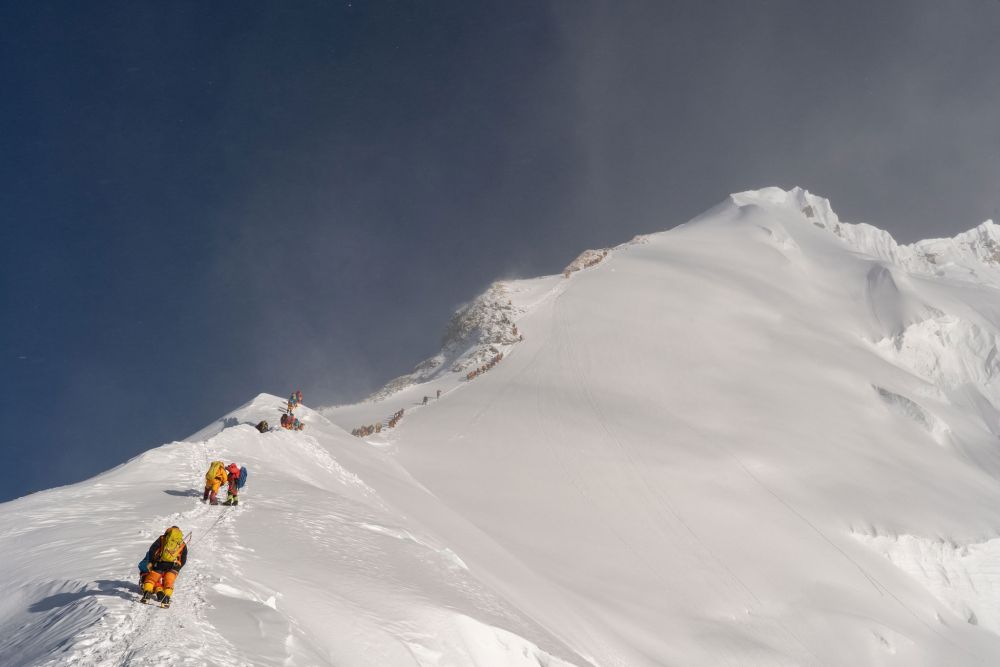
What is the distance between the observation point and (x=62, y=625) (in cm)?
600

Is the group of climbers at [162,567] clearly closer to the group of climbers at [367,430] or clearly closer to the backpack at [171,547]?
the backpack at [171,547]

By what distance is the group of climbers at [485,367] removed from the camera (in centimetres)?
4009

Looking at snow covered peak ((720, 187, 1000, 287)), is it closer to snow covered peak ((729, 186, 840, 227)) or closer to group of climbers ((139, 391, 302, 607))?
snow covered peak ((729, 186, 840, 227))

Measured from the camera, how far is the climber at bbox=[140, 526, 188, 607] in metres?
6.60

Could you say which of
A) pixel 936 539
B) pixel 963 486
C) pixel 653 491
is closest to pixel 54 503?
pixel 653 491

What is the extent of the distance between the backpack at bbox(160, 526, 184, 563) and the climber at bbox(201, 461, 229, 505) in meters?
4.49

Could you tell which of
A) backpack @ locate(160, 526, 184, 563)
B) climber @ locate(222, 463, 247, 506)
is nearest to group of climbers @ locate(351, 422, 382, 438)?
climber @ locate(222, 463, 247, 506)

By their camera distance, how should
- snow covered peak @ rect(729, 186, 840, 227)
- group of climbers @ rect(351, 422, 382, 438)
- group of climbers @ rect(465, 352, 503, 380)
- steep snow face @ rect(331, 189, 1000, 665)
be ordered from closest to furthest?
steep snow face @ rect(331, 189, 1000, 665) < group of climbers @ rect(351, 422, 382, 438) < group of climbers @ rect(465, 352, 503, 380) < snow covered peak @ rect(729, 186, 840, 227)

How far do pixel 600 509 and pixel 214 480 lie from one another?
15.5 meters

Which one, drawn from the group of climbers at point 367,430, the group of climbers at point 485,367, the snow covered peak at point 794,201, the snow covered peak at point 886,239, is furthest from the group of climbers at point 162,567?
the snow covered peak at point 794,201

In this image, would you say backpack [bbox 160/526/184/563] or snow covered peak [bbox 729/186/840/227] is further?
snow covered peak [bbox 729/186/840/227]

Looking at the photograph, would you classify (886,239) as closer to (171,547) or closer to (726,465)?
(726,465)

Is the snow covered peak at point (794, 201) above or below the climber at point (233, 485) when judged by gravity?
above

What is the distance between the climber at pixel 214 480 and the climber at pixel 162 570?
459cm
